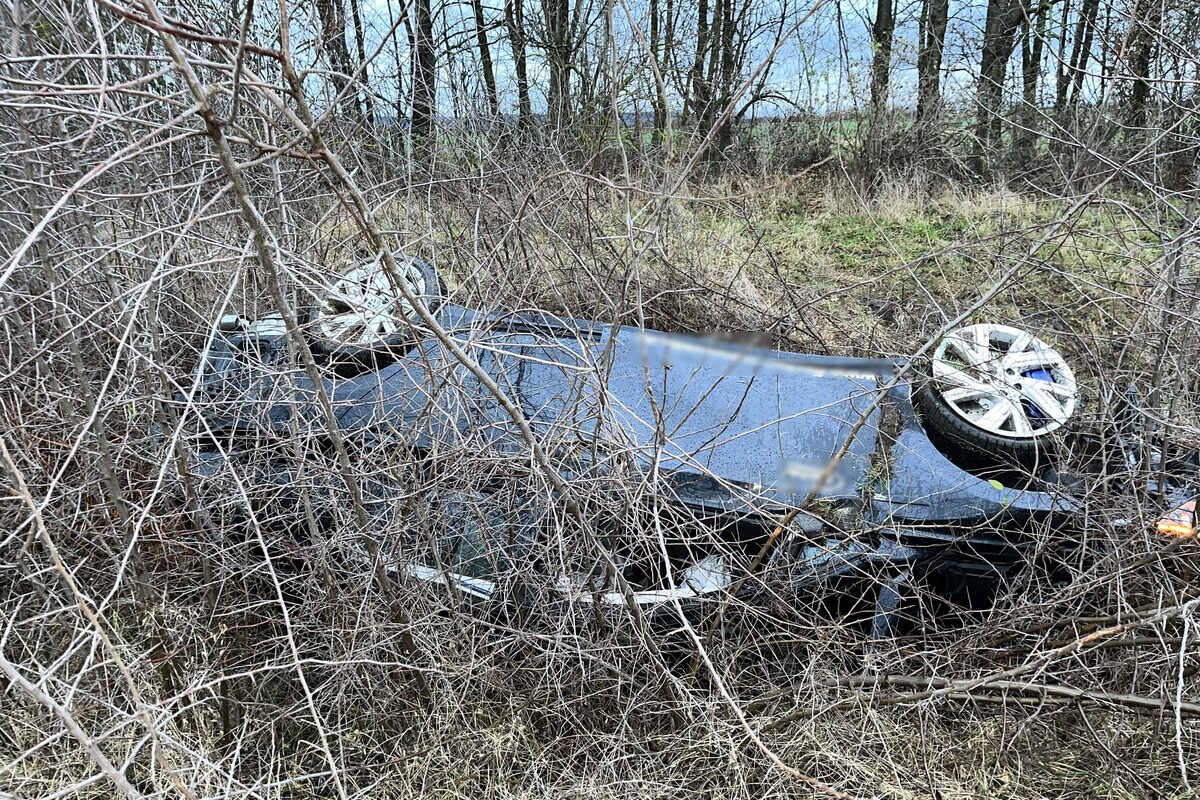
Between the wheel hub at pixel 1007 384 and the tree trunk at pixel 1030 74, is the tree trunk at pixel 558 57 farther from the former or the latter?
the tree trunk at pixel 1030 74

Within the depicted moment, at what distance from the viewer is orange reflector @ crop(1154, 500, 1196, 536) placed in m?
2.88

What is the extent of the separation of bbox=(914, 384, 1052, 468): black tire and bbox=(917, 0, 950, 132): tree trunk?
6361mm

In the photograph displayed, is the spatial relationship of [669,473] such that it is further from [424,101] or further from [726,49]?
[726,49]

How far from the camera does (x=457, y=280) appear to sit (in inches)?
150

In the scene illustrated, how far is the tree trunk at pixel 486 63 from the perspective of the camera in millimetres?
5949

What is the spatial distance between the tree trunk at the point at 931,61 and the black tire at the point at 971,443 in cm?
636

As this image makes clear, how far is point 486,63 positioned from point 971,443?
19.6 ft

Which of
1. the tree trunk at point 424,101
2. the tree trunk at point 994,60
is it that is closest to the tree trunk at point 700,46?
the tree trunk at point 994,60

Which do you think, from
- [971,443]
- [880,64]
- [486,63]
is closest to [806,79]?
[880,64]

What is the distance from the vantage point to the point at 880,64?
9227mm

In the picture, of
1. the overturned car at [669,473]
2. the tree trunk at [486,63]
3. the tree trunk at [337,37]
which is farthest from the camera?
the tree trunk at [486,63]

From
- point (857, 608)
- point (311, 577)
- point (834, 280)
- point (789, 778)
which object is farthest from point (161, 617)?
point (834, 280)

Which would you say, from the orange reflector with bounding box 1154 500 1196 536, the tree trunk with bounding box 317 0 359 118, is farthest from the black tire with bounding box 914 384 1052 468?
the tree trunk with bounding box 317 0 359 118

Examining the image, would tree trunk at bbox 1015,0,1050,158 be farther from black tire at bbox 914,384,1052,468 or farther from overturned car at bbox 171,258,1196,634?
overturned car at bbox 171,258,1196,634
